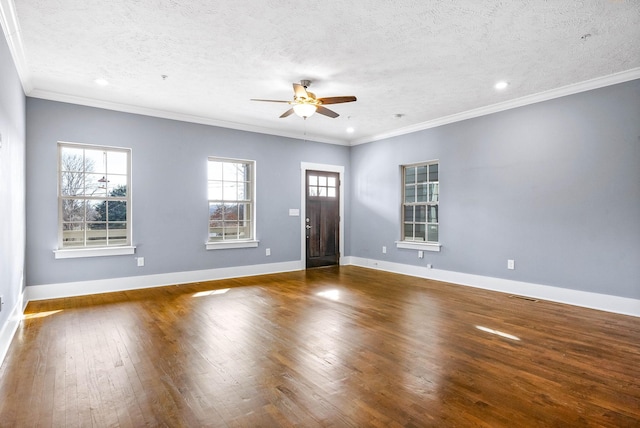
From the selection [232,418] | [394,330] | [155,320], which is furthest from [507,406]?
[155,320]

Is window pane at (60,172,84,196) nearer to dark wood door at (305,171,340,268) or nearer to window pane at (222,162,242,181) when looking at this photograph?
window pane at (222,162,242,181)

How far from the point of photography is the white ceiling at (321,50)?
108 inches

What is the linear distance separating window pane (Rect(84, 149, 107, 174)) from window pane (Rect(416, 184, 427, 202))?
520 centimetres

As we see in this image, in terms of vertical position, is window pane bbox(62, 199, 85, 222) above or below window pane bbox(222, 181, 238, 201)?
below

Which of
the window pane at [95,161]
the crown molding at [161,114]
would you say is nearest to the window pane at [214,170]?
the crown molding at [161,114]

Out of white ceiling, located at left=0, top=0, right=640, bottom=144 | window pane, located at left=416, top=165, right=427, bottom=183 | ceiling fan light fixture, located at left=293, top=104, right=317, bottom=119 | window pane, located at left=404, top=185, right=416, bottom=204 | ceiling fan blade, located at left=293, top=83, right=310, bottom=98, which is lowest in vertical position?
window pane, located at left=404, top=185, right=416, bottom=204

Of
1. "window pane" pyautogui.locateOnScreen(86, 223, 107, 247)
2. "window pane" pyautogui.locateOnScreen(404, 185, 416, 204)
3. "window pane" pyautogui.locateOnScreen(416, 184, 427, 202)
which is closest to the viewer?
"window pane" pyautogui.locateOnScreen(86, 223, 107, 247)

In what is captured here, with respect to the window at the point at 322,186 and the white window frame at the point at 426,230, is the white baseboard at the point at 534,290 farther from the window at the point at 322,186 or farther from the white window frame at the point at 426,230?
the window at the point at 322,186

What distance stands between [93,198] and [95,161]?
0.55 meters

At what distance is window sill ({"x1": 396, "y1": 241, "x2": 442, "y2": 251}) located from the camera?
19.6 ft

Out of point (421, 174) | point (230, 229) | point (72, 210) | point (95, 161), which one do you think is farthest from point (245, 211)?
point (421, 174)

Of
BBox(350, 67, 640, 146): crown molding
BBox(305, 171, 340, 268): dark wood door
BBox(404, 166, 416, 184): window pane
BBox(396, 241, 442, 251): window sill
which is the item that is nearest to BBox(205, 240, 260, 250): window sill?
BBox(305, 171, 340, 268): dark wood door

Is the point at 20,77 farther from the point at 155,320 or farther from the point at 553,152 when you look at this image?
the point at 553,152

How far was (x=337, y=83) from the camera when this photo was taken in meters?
4.27
